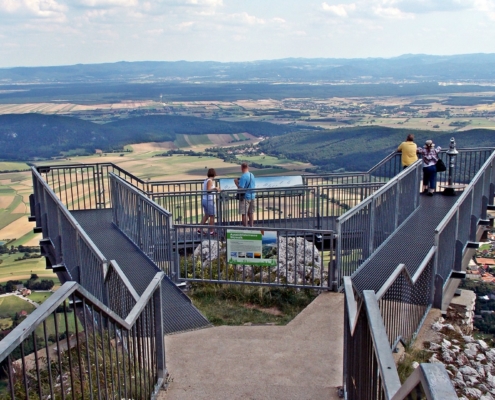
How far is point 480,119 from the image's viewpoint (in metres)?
96.1

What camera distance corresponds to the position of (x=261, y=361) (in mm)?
6609

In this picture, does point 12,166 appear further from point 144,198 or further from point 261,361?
point 261,361

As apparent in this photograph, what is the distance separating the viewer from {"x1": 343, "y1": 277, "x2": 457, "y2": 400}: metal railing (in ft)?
7.47

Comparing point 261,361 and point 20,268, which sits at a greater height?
point 261,361

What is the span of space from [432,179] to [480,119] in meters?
88.5

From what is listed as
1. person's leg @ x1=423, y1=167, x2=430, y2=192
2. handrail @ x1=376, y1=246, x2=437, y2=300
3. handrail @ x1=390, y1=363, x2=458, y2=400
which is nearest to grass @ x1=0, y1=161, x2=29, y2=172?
person's leg @ x1=423, y1=167, x2=430, y2=192

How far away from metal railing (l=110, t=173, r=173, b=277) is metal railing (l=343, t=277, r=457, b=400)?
15.2 ft

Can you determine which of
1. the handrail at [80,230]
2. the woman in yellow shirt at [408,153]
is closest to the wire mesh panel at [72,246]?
the handrail at [80,230]

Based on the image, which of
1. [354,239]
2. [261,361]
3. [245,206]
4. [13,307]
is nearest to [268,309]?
[354,239]

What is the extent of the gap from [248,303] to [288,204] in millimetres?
5349

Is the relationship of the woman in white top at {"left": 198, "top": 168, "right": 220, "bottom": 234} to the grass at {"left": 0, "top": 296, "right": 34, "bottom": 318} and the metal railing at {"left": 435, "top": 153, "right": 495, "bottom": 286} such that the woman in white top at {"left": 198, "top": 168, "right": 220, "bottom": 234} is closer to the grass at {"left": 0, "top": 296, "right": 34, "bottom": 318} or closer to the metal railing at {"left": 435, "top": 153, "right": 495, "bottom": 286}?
the grass at {"left": 0, "top": 296, "right": 34, "bottom": 318}

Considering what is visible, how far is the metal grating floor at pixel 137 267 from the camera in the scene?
25.7 feet

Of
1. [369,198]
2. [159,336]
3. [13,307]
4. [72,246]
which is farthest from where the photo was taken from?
[13,307]

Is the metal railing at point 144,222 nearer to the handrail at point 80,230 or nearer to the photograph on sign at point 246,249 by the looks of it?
the photograph on sign at point 246,249
